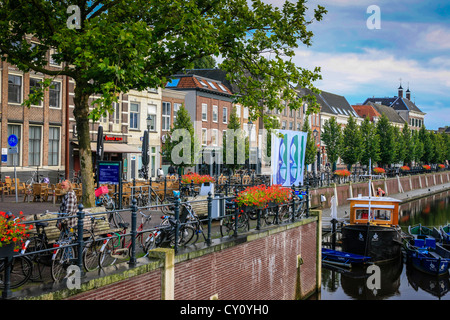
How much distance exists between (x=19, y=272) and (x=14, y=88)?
22542 millimetres

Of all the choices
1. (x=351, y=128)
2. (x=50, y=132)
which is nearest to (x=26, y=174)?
(x=50, y=132)

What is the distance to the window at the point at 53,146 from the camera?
30875mm

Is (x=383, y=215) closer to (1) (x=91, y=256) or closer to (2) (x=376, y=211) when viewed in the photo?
(2) (x=376, y=211)

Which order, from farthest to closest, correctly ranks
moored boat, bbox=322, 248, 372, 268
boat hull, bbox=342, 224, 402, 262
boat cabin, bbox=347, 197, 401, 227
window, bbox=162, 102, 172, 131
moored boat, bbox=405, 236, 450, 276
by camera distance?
1. window, bbox=162, 102, 172, 131
2. boat cabin, bbox=347, 197, 401, 227
3. boat hull, bbox=342, 224, 402, 262
4. moored boat, bbox=322, 248, 372, 268
5. moored boat, bbox=405, 236, 450, 276

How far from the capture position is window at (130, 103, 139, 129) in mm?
38625

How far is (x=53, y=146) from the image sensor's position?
102ft

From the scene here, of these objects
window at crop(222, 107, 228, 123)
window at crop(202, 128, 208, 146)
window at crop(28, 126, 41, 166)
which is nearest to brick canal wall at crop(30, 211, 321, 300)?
window at crop(28, 126, 41, 166)

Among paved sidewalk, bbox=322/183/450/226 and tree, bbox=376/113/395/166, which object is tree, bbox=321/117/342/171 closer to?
paved sidewalk, bbox=322/183/450/226

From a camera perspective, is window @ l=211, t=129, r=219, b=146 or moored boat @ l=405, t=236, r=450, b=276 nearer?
moored boat @ l=405, t=236, r=450, b=276

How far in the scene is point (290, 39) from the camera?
612 inches

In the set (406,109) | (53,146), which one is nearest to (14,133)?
(53,146)

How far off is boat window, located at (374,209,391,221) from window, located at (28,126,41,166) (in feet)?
65.9

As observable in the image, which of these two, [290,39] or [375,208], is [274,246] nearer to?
[290,39]
